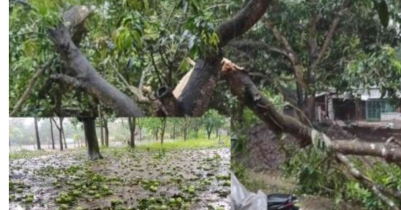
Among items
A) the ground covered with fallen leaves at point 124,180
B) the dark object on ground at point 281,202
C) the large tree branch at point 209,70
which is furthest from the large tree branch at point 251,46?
the dark object on ground at point 281,202

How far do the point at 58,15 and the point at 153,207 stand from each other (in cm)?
76

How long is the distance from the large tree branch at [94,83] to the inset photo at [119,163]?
5 centimetres

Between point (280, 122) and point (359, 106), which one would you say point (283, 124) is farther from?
point (359, 106)

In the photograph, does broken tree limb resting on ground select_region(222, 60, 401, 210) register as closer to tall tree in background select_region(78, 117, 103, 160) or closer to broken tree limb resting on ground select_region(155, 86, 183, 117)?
broken tree limb resting on ground select_region(155, 86, 183, 117)

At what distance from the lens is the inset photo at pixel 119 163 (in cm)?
180

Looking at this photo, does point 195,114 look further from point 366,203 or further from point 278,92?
point 366,203

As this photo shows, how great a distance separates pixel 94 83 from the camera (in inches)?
73.7

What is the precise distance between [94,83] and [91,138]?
20 centimetres

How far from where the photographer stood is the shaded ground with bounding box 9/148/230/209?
1803 millimetres

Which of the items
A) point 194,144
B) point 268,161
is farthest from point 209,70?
point 268,161

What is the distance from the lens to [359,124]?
1852 mm

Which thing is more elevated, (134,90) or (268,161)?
(134,90)

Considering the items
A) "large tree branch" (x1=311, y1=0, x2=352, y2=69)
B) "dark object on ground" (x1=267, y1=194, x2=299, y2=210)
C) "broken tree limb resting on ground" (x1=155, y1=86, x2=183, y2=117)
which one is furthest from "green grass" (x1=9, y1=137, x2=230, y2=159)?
"large tree branch" (x1=311, y1=0, x2=352, y2=69)

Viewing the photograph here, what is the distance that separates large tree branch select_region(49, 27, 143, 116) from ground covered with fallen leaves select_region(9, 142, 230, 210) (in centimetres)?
15
